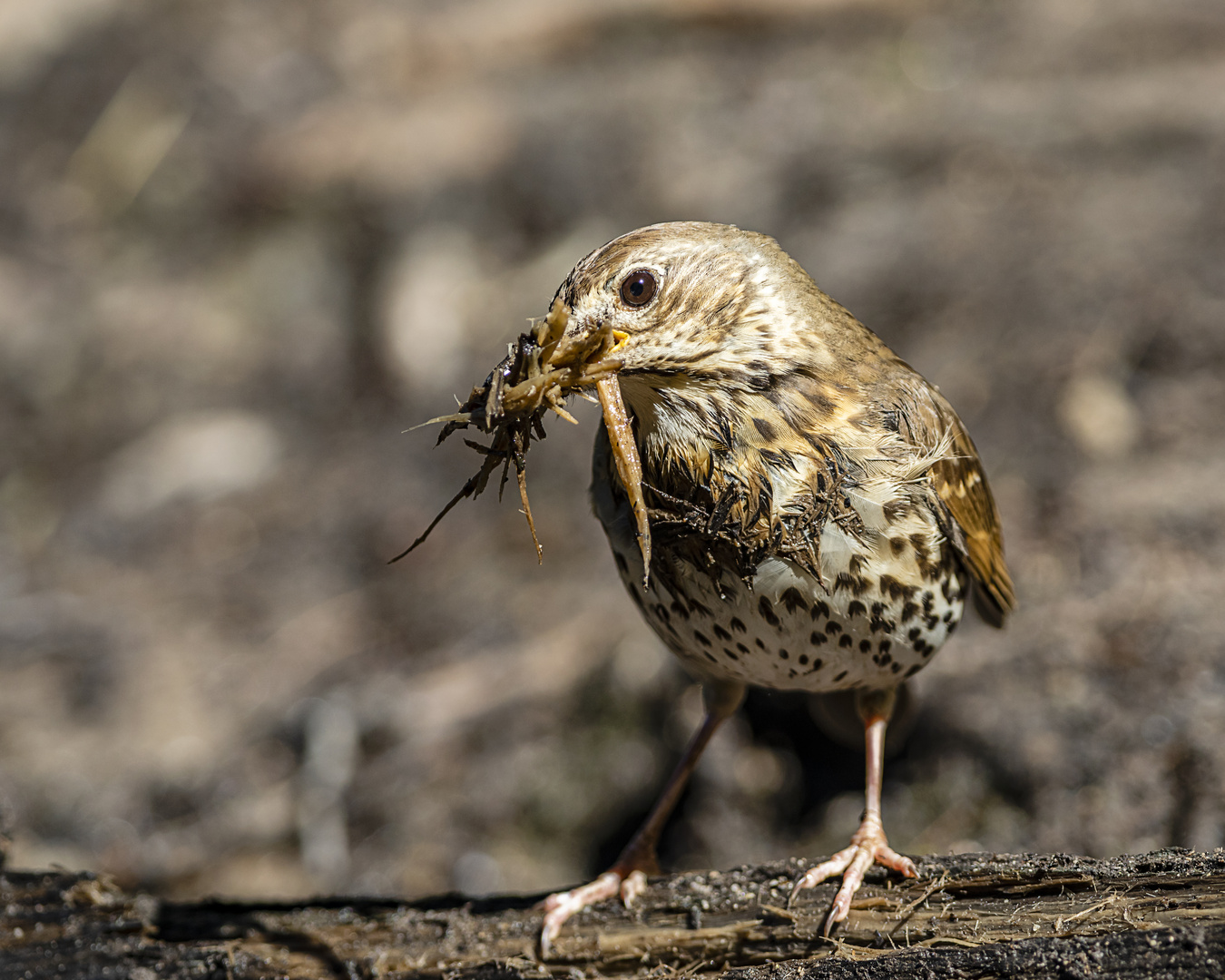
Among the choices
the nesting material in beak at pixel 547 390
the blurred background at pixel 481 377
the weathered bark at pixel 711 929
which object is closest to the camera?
the weathered bark at pixel 711 929

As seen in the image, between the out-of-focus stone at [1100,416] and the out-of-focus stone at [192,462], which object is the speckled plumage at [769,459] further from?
the out-of-focus stone at [192,462]

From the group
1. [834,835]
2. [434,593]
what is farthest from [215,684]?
[834,835]

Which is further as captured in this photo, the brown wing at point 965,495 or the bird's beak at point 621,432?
the brown wing at point 965,495

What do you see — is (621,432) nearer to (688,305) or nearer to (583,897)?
(688,305)

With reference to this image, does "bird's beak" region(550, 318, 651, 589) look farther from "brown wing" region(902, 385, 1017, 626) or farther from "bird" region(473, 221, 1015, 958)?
"brown wing" region(902, 385, 1017, 626)

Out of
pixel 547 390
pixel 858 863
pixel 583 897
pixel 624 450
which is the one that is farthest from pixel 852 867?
pixel 547 390

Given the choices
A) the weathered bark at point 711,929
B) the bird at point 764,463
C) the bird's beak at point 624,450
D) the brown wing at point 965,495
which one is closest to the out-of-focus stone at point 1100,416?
the brown wing at point 965,495

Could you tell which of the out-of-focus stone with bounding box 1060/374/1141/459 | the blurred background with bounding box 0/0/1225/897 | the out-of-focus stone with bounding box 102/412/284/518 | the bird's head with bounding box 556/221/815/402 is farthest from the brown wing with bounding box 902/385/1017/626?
the out-of-focus stone with bounding box 102/412/284/518
